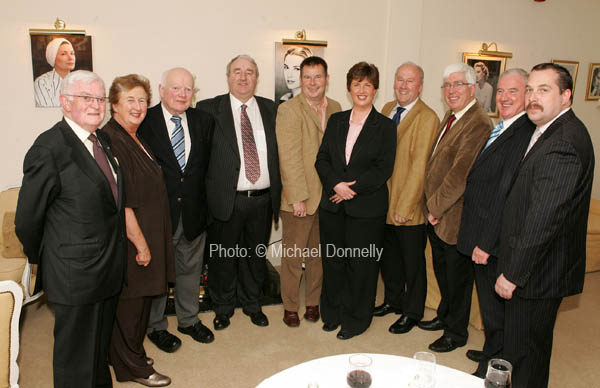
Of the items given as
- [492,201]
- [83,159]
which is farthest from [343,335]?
[83,159]

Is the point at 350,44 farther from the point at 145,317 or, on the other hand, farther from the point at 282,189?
the point at 145,317

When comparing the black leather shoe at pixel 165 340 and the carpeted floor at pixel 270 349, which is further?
the black leather shoe at pixel 165 340

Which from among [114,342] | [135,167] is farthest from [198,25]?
[114,342]

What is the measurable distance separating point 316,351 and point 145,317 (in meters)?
1.27

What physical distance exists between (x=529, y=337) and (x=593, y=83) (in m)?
4.98

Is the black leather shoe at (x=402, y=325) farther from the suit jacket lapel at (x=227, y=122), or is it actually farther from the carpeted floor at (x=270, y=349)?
the suit jacket lapel at (x=227, y=122)

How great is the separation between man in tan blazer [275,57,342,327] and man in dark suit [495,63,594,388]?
1.50 meters

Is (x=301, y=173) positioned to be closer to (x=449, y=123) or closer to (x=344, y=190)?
(x=344, y=190)

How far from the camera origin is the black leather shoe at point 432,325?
3.65 metres

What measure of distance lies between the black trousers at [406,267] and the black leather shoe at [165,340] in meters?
1.78

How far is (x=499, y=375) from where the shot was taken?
1.54 metres

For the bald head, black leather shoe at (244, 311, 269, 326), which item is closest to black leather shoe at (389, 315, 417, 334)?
black leather shoe at (244, 311, 269, 326)

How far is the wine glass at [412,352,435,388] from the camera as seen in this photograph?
1.66 m

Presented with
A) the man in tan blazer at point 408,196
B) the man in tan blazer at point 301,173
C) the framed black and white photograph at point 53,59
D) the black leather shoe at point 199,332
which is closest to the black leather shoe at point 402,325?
the man in tan blazer at point 408,196
